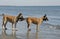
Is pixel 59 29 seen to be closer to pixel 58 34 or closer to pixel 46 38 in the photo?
pixel 58 34

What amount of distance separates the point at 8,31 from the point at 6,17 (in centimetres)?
101

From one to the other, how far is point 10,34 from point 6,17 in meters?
1.78

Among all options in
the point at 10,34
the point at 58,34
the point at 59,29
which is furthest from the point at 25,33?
the point at 59,29

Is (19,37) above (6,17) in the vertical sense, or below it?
below

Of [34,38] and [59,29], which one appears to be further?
[59,29]

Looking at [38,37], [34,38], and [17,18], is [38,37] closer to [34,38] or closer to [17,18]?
[34,38]

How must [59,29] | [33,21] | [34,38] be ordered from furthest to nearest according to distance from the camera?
1. [59,29]
2. [33,21]
3. [34,38]

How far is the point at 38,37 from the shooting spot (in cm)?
1487

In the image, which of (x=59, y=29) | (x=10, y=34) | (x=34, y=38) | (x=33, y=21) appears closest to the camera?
(x=34, y=38)

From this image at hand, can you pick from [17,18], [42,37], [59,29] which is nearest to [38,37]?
[42,37]

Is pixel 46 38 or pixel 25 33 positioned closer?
pixel 46 38

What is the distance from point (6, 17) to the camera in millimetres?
17000

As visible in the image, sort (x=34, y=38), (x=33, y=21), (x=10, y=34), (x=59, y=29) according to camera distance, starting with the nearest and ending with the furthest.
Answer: (x=34, y=38), (x=10, y=34), (x=33, y=21), (x=59, y=29)

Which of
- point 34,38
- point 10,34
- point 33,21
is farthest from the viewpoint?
point 33,21
